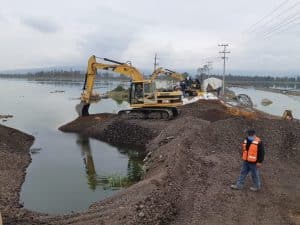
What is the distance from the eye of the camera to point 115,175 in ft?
57.5

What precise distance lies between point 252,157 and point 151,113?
16.8m

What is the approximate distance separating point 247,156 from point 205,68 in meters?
86.7

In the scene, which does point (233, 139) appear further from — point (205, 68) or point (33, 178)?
point (205, 68)

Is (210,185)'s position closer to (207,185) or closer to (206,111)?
(207,185)

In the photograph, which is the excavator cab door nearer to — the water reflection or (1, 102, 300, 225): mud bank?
the water reflection

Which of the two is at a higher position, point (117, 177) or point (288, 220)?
point (288, 220)

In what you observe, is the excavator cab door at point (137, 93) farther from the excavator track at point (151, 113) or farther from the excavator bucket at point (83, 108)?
the excavator bucket at point (83, 108)

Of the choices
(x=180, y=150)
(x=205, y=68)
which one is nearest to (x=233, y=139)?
(x=180, y=150)

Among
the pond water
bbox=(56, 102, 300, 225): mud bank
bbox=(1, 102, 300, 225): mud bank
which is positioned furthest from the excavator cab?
the pond water

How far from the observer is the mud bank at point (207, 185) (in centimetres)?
970

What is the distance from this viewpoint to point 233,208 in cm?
1006

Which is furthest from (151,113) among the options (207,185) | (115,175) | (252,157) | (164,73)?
(252,157)

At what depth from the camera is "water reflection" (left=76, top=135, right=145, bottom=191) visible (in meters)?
16.1

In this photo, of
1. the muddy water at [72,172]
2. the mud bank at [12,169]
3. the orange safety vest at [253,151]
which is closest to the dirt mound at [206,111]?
the muddy water at [72,172]
